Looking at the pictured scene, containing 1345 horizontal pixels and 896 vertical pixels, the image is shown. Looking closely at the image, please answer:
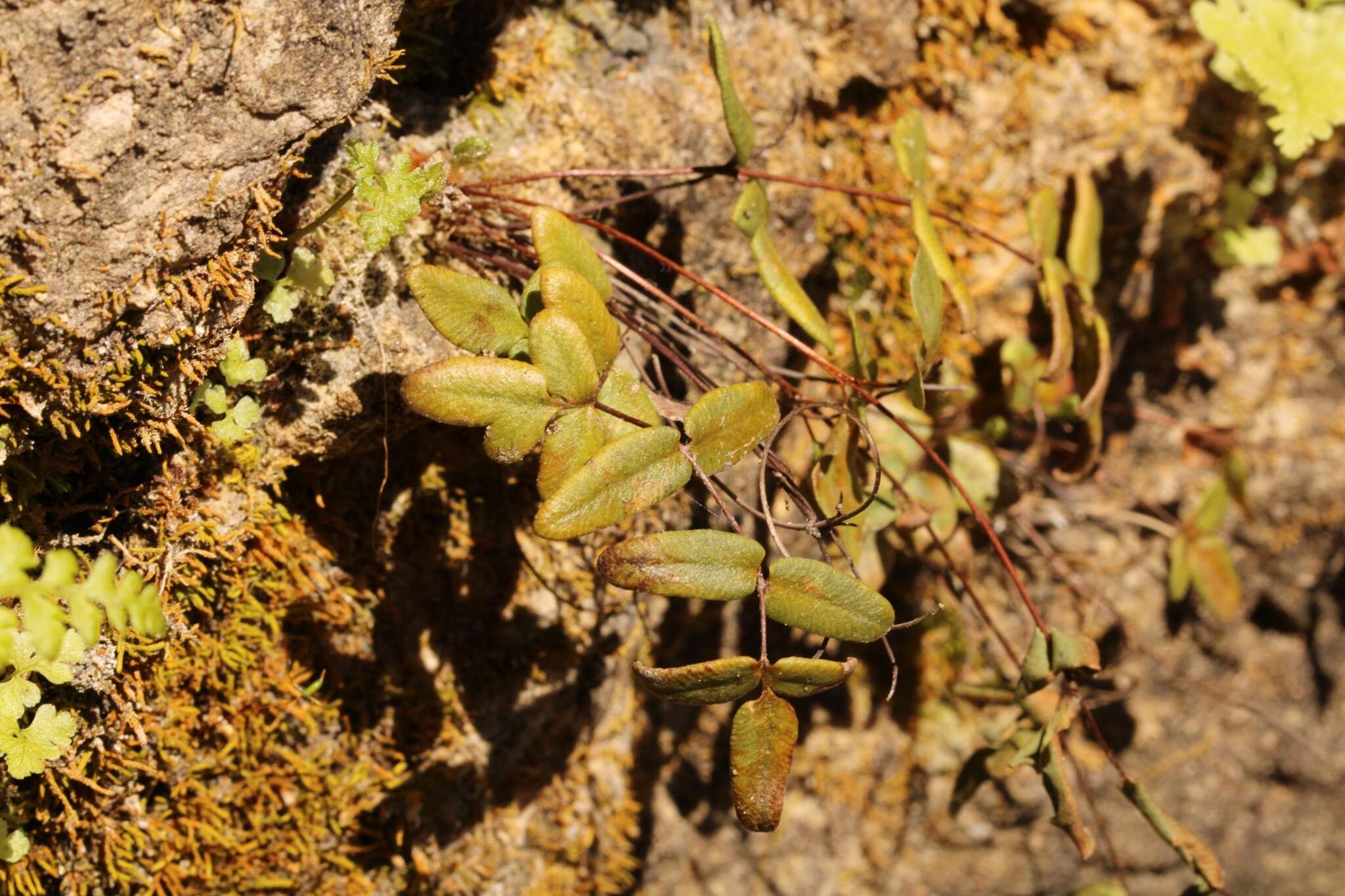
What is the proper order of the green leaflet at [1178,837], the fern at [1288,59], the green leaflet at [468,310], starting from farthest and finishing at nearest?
the fern at [1288,59]
the green leaflet at [1178,837]
the green leaflet at [468,310]

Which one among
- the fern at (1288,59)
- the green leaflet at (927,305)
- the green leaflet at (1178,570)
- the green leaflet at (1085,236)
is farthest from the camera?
the green leaflet at (1178,570)

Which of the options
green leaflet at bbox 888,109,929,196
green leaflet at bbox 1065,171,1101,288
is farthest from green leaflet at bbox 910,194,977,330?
green leaflet at bbox 1065,171,1101,288

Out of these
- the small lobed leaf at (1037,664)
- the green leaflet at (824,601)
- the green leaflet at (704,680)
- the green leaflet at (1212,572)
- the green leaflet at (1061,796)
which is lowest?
the green leaflet at (1212,572)

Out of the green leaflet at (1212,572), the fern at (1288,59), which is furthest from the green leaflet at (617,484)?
the green leaflet at (1212,572)

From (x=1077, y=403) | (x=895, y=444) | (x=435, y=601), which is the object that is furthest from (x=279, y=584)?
(x=1077, y=403)

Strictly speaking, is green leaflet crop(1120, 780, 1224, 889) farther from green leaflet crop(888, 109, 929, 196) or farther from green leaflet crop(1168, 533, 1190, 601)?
green leaflet crop(888, 109, 929, 196)

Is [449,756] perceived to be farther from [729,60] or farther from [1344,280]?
[1344,280]

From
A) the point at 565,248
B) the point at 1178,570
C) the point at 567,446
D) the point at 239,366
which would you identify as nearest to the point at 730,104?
the point at 565,248

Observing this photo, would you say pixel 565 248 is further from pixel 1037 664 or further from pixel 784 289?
A: pixel 1037 664

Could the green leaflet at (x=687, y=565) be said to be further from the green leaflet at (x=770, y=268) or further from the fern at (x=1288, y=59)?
the fern at (x=1288, y=59)
